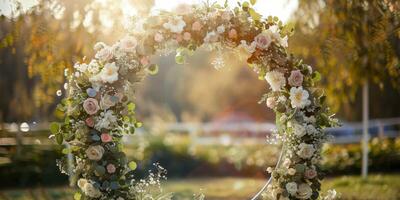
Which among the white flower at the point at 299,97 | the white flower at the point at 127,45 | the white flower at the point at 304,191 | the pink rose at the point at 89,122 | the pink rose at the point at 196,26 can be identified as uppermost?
the pink rose at the point at 196,26

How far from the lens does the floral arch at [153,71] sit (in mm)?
5152

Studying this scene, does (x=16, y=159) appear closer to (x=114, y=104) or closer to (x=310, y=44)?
(x=310, y=44)

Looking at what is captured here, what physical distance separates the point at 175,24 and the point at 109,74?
65 cm

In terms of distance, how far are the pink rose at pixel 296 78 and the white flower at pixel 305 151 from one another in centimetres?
48

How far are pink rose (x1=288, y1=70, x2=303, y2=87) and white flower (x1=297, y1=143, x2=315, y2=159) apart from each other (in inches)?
18.8

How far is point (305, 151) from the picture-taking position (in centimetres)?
529

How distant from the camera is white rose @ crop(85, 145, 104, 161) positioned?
16.7 ft

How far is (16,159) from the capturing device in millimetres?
11219

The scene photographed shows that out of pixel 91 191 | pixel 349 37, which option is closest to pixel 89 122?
pixel 91 191

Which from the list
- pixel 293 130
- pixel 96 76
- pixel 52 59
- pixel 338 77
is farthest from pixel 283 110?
pixel 338 77

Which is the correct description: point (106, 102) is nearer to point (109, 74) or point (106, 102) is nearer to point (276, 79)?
point (109, 74)

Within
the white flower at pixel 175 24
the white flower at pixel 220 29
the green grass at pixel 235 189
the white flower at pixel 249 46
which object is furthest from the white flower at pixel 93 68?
the green grass at pixel 235 189

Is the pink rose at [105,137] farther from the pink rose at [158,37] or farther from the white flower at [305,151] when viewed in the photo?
the white flower at [305,151]

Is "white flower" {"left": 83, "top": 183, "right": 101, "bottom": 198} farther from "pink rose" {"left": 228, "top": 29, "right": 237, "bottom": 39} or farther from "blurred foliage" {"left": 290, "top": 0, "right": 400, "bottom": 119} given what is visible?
"blurred foliage" {"left": 290, "top": 0, "right": 400, "bottom": 119}
